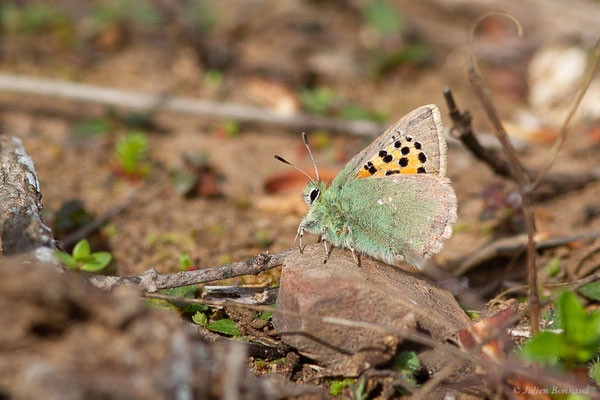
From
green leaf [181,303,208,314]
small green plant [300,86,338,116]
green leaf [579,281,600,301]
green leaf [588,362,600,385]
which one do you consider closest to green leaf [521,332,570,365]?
green leaf [588,362,600,385]

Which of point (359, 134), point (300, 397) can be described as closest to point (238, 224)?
point (359, 134)

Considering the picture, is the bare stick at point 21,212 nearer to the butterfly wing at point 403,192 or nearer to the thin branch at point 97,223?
the thin branch at point 97,223

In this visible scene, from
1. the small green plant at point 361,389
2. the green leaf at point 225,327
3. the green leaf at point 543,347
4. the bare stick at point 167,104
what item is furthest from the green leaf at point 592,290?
the bare stick at point 167,104

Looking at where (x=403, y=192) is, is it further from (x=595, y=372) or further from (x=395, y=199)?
(x=595, y=372)

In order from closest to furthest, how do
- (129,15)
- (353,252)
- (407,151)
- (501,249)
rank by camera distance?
(353,252) < (407,151) < (501,249) < (129,15)

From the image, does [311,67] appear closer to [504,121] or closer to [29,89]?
[504,121]

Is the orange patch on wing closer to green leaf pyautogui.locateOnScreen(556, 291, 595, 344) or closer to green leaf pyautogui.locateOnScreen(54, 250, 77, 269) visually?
green leaf pyautogui.locateOnScreen(556, 291, 595, 344)

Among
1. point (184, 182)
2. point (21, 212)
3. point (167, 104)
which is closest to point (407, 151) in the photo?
point (21, 212)
